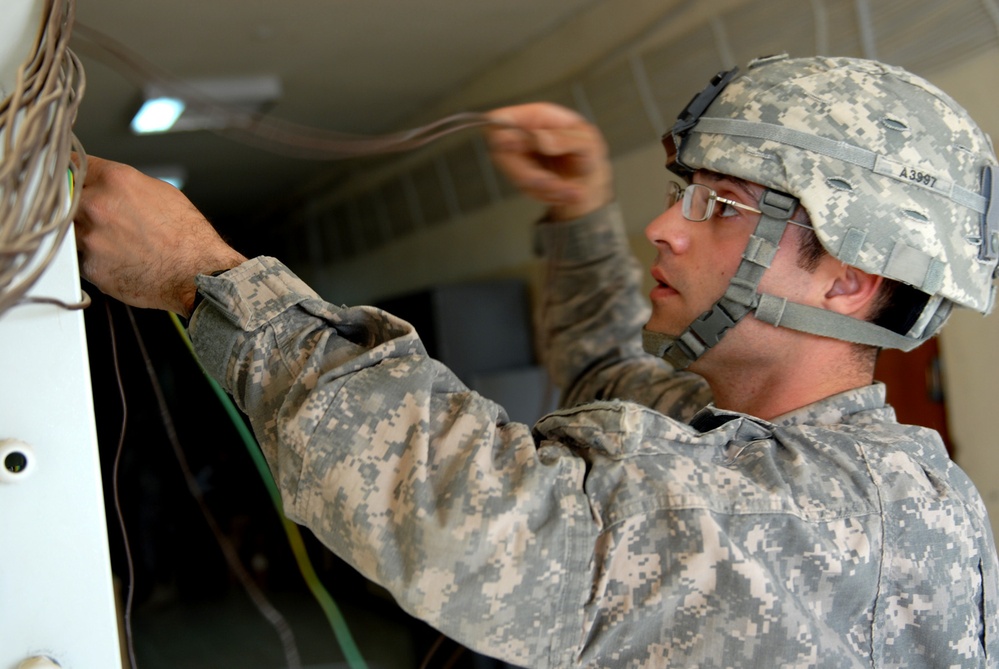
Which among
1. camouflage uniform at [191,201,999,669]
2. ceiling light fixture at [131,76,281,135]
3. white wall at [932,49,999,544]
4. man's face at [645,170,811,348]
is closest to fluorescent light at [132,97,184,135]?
ceiling light fixture at [131,76,281,135]

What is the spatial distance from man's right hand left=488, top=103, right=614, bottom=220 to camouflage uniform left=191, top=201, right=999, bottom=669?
589 mm

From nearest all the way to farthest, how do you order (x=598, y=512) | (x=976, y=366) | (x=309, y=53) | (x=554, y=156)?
(x=598, y=512) → (x=554, y=156) → (x=976, y=366) → (x=309, y=53)

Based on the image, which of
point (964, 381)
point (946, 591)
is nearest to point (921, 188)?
point (946, 591)

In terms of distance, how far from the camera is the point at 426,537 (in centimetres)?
79

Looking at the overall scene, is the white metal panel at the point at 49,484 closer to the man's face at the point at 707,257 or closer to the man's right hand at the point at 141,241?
the man's right hand at the point at 141,241

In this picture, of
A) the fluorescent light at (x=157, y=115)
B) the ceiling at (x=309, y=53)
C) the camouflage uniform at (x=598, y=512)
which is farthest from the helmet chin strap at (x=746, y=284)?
the fluorescent light at (x=157, y=115)

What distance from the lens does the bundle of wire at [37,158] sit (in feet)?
1.93

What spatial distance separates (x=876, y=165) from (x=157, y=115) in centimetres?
405

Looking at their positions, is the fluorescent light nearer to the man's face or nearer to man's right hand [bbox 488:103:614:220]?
man's right hand [bbox 488:103:614:220]

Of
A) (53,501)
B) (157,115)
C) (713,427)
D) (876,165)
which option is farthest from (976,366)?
(157,115)

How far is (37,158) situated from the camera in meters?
0.63

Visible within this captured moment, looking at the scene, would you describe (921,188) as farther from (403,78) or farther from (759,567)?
(403,78)

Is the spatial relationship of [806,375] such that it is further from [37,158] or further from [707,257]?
[37,158]

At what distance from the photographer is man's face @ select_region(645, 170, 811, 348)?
4.05ft
